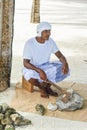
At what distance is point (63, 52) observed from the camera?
311 inches

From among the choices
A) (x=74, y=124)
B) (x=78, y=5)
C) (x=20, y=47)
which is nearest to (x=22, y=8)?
(x=78, y=5)

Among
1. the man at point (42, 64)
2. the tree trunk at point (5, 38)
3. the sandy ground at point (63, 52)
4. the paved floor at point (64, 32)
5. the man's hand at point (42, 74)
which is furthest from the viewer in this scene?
the paved floor at point (64, 32)

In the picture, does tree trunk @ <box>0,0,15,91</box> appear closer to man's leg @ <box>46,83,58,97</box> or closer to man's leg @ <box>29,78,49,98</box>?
man's leg @ <box>29,78,49,98</box>

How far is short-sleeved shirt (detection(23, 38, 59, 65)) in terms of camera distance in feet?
17.0

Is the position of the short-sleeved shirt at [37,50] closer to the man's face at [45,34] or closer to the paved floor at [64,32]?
the man's face at [45,34]

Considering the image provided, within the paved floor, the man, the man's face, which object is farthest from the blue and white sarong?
the paved floor

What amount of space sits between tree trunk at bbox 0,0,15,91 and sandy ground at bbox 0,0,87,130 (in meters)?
0.19

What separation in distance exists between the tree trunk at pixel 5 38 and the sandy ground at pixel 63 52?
192 mm

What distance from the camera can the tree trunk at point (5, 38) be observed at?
5243 millimetres

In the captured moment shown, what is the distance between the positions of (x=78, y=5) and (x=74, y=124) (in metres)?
12.9

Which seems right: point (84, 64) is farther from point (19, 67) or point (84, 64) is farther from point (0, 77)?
point (0, 77)

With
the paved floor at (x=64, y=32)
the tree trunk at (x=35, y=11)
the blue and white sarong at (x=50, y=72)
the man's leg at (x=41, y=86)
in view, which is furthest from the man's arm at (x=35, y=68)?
the tree trunk at (x=35, y=11)

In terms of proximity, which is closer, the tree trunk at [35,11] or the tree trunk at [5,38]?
the tree trunk at [5,38]

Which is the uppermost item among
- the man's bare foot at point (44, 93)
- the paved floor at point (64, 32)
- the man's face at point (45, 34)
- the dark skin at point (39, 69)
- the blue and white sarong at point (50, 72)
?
the man's face at point (45, 34)
